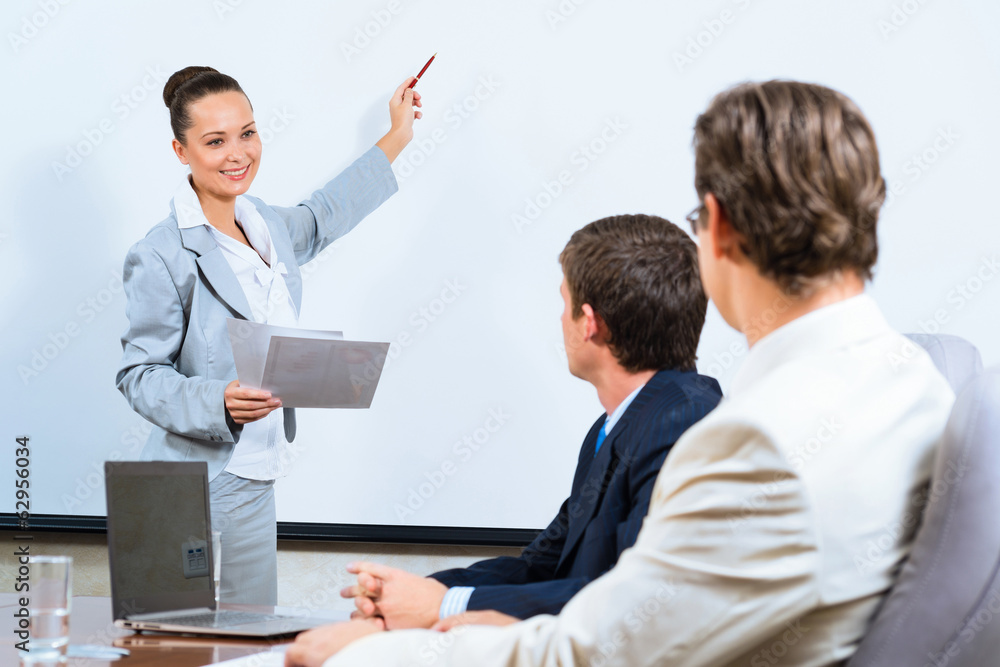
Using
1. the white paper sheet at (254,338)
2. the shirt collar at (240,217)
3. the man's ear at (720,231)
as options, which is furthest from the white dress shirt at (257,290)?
the man's ear at (720,231)

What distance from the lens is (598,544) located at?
1.24 meters

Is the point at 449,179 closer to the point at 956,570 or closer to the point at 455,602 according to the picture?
the point at 455,602

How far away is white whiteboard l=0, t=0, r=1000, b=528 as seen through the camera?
86.6 inches

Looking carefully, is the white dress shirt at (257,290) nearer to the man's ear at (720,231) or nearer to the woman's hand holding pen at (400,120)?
the woman's hand holding pen at (400,120)

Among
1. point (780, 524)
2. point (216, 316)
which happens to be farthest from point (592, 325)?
point (216, 316)

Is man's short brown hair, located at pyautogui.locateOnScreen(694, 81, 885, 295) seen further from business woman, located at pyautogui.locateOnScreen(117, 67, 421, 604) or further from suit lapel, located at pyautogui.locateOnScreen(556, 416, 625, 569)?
business woman, located at pyautogui.locateOnScreen(117, 67, 421, 604)

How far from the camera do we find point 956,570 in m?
0.71

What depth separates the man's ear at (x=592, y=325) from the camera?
4.50 ft

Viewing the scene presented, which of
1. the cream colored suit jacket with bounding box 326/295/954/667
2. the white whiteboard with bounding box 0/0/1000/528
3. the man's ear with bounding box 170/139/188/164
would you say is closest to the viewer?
the cream colored suit jacket with bounding box 326/295/954/667

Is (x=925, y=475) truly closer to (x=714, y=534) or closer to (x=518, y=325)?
(x=714, y=534)

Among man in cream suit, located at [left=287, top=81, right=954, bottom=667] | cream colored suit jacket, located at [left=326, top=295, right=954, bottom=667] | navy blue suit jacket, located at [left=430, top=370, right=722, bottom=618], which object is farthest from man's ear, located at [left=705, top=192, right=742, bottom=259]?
navy blue suit jacket, located at [left=430, top=370, right=722, bottom=618]

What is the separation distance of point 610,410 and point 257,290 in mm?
991

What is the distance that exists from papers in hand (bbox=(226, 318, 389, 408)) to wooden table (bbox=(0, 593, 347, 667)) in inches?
20.7

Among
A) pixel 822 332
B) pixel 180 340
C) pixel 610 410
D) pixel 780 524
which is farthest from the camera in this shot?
pixel 180 340
